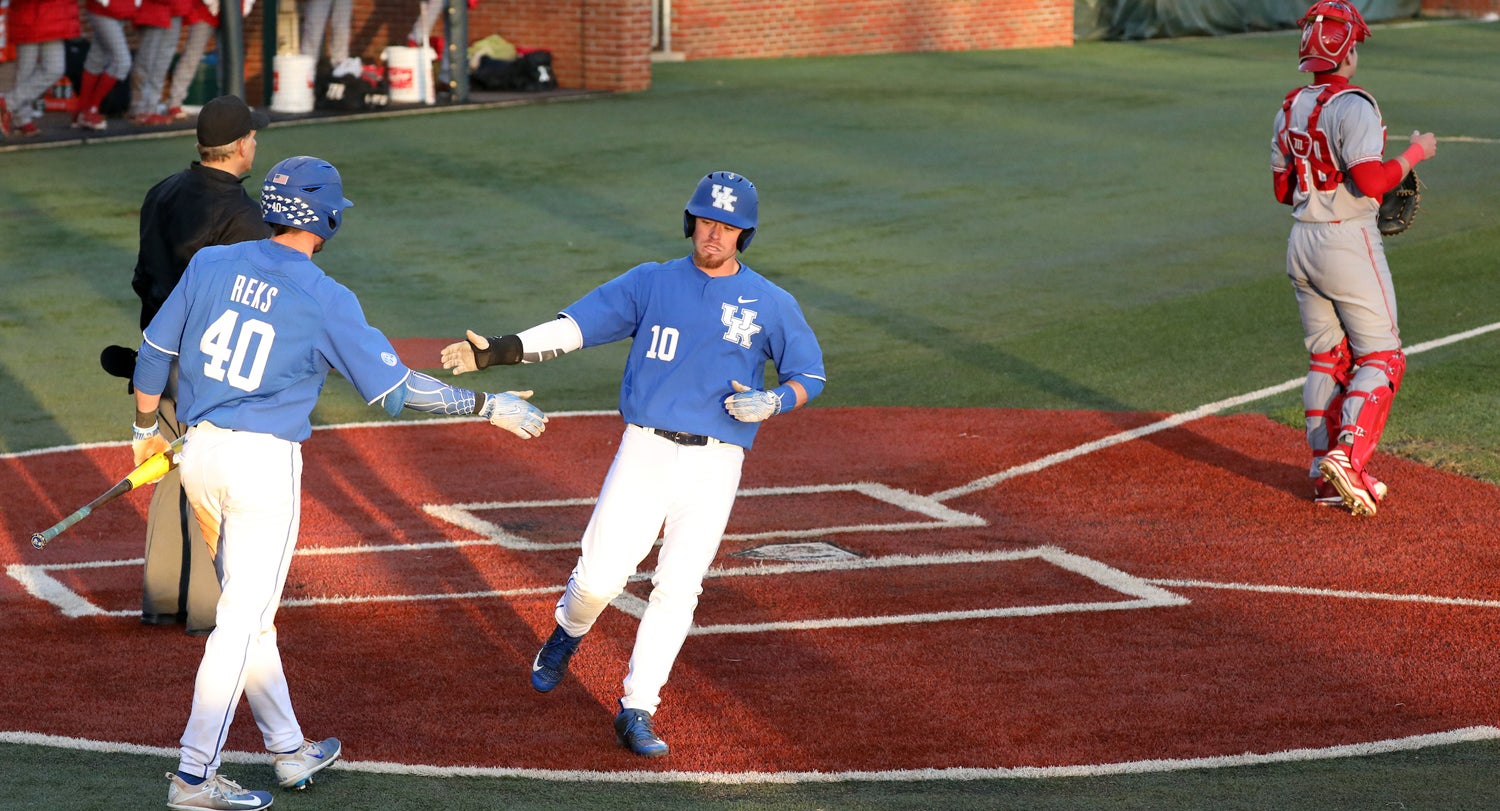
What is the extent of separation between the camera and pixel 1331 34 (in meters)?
9.20

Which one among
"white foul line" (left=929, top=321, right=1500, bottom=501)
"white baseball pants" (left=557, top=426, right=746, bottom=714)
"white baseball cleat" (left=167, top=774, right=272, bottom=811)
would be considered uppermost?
"white baseball pants" (left=557, top=426, right=746, bottom=714)

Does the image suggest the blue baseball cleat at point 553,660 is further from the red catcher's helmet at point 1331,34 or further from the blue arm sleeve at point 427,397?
the red catcher's helmet at point 1331,34

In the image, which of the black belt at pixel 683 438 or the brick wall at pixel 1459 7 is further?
the brick wall at pixel 1459 7

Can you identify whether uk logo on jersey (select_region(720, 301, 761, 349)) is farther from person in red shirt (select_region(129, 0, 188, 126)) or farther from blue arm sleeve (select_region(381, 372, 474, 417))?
person in red shirt (select_region(129, 0, 188, 126))

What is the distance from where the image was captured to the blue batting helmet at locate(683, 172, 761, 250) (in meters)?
6.26

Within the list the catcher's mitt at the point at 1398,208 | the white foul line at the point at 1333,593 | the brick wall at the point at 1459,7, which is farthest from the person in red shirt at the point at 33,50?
the brick wall at the point at 1459,7

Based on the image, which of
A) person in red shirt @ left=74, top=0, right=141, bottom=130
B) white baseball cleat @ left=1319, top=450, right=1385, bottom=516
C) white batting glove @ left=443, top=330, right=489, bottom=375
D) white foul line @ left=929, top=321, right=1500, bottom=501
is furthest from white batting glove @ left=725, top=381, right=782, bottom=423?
person in red shirt @ left=74, top=0, right=141, bottom=130

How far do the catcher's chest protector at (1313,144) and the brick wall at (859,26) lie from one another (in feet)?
68.5

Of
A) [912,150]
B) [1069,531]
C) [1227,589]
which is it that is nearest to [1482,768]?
[1227,589]

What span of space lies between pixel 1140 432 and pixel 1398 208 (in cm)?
227

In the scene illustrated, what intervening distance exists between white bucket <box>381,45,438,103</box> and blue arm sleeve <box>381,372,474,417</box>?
18945 millimetres

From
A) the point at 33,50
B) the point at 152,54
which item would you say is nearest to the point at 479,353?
the point at 33,50

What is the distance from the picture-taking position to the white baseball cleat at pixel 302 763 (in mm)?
5934

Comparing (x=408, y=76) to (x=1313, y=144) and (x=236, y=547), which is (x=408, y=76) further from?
(x=236, y=547)
